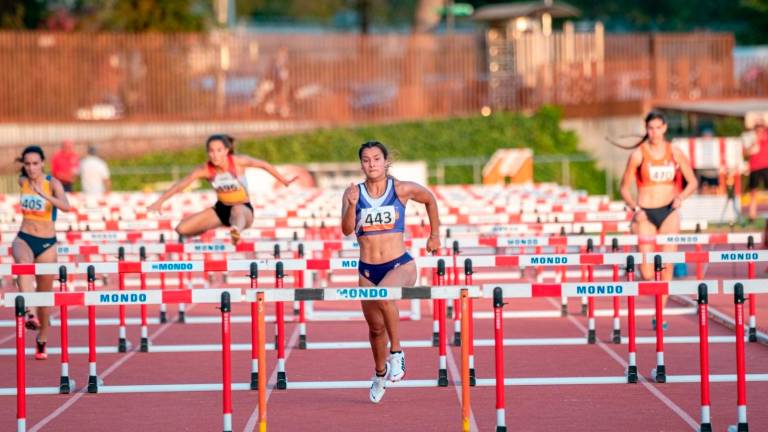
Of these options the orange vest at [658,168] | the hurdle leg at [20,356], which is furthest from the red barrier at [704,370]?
the orange vest at [658,168]

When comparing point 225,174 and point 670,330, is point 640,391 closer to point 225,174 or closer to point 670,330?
point 670,330

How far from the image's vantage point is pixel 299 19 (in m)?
79.0

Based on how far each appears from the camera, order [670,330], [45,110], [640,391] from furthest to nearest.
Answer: [45,110] → [670,330] → [640,391]

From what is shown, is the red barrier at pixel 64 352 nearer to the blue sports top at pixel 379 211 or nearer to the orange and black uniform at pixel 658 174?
the blue sports top at pixel 379 211

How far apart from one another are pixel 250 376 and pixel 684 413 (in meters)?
3.41

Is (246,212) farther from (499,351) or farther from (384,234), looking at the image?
(499,351)

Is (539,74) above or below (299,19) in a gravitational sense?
below

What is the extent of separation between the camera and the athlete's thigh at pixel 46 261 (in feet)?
42.9

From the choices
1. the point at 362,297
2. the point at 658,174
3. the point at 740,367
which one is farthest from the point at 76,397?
the point at 658,174

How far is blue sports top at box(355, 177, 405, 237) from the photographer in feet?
34.0

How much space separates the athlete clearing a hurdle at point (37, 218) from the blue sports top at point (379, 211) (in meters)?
3.83

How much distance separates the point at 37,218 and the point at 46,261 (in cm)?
36

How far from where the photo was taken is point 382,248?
10383mm

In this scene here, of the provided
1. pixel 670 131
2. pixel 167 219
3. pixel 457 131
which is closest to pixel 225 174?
pixel 167 219
